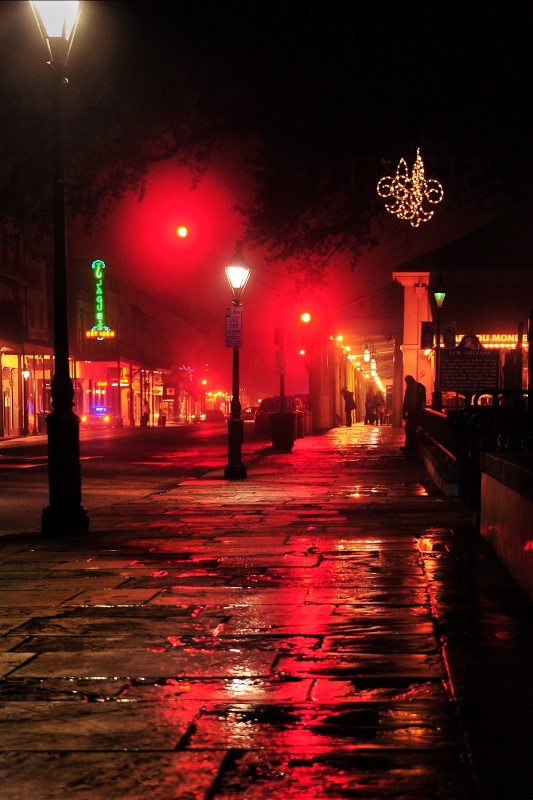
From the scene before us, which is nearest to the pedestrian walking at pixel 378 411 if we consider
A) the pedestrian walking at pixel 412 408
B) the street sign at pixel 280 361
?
the street sign at pixel 280 361

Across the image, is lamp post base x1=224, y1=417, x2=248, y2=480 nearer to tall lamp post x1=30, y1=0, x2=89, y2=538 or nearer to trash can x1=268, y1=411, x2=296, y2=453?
tall lamp post x1=30, y1=0, x2=89, y2=538

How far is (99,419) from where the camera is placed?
75.4 m

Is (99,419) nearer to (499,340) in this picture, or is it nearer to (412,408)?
(499,340)

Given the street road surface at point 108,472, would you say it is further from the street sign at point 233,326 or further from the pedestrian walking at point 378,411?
the pedestrian walking at point 378,411

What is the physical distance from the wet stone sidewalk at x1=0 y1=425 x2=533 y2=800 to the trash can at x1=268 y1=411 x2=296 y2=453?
61.4ft

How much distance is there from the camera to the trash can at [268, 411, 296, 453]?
3019cm

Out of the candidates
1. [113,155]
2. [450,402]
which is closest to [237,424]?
[113,155]

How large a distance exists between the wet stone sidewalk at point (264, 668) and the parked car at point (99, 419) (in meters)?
63.1

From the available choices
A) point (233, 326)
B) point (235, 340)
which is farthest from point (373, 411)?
point (235, 340)

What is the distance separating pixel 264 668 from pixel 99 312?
7447 centimetres

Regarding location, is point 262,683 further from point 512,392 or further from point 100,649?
point 512,392

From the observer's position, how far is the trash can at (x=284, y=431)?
30.2 m

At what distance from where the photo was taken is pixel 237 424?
20.3 m

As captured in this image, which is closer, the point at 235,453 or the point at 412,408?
the point at 235,453
